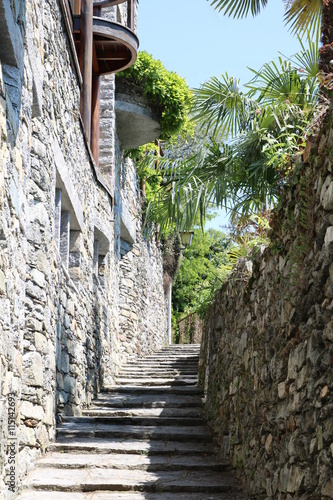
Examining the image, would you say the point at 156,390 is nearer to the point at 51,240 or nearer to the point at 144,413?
the point at 144,413

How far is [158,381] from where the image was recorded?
9820 mm

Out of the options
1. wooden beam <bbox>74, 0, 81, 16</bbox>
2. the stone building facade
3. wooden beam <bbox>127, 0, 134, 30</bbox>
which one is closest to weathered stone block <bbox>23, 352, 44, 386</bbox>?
the stone building facade

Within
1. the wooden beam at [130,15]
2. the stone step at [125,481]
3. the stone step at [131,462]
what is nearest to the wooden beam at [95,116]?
the wooden beam at [130,15]

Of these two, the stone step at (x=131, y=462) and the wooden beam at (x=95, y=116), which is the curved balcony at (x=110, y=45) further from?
the stone step at (x=131, y=462)

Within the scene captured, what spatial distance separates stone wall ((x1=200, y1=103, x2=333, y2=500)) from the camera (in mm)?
3346

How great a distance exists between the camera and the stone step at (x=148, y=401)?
841 cm

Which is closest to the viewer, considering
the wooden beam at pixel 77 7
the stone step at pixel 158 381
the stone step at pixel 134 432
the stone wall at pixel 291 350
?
the stone wall at pixel 291 350

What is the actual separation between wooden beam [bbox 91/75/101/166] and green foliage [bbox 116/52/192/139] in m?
1.28

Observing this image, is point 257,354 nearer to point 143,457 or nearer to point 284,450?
point 284,450

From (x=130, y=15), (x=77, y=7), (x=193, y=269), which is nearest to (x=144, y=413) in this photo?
(x=77, y=7)

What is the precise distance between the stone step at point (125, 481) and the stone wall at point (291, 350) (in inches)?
9.1

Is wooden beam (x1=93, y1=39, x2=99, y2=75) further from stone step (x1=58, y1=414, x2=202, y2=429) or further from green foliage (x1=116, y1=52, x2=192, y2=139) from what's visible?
stone step (x1=58, y1=414, x2=202, y2=429)

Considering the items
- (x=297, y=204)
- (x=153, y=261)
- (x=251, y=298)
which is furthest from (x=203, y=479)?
(x=153, y=261)

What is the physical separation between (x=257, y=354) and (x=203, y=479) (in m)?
1.26
